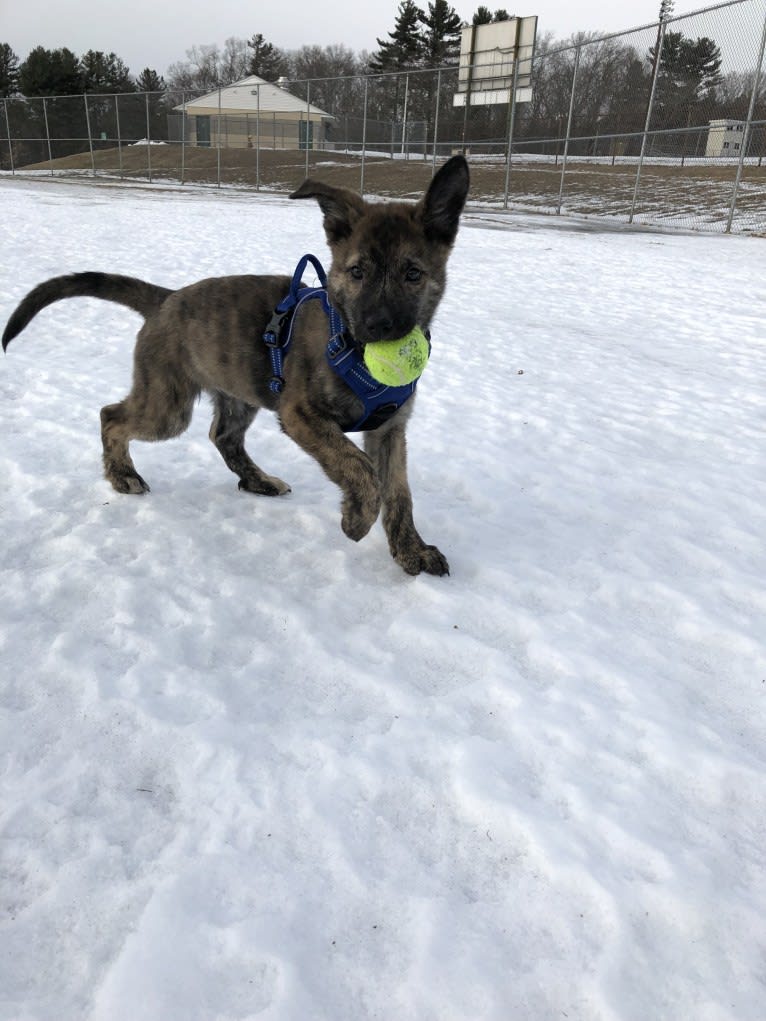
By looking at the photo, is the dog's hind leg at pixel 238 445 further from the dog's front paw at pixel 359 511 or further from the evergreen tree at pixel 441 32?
the evergreen tree at pixel 441 32

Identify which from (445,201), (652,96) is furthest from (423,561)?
(652,96)

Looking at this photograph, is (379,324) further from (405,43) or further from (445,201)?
(405,43)

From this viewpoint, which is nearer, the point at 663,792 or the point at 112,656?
the point at 663,792

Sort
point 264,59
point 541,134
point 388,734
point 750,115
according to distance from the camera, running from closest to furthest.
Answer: point 388,734, point 750,115, point 541,134, point 264,59

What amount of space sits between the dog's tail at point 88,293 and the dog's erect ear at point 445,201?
4.96 ft

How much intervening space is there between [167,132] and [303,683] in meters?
41.4

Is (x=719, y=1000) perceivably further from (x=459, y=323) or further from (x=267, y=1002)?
(x=459, y=323)

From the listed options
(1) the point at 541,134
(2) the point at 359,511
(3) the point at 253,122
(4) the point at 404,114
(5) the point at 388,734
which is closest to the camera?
(5) the point at 388,734

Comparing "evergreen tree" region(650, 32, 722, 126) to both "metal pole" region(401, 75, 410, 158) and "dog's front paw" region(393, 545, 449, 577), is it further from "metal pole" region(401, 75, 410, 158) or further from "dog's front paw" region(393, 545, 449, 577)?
"dog's front paw" region(393, 545, 449, 577)

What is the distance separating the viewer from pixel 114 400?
5.23 m

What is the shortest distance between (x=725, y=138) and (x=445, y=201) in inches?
721

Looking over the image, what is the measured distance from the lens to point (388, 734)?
2309 mm

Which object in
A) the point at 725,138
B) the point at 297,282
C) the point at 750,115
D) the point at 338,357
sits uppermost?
the point at 750,115

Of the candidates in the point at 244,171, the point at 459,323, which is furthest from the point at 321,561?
the point at 244,171
